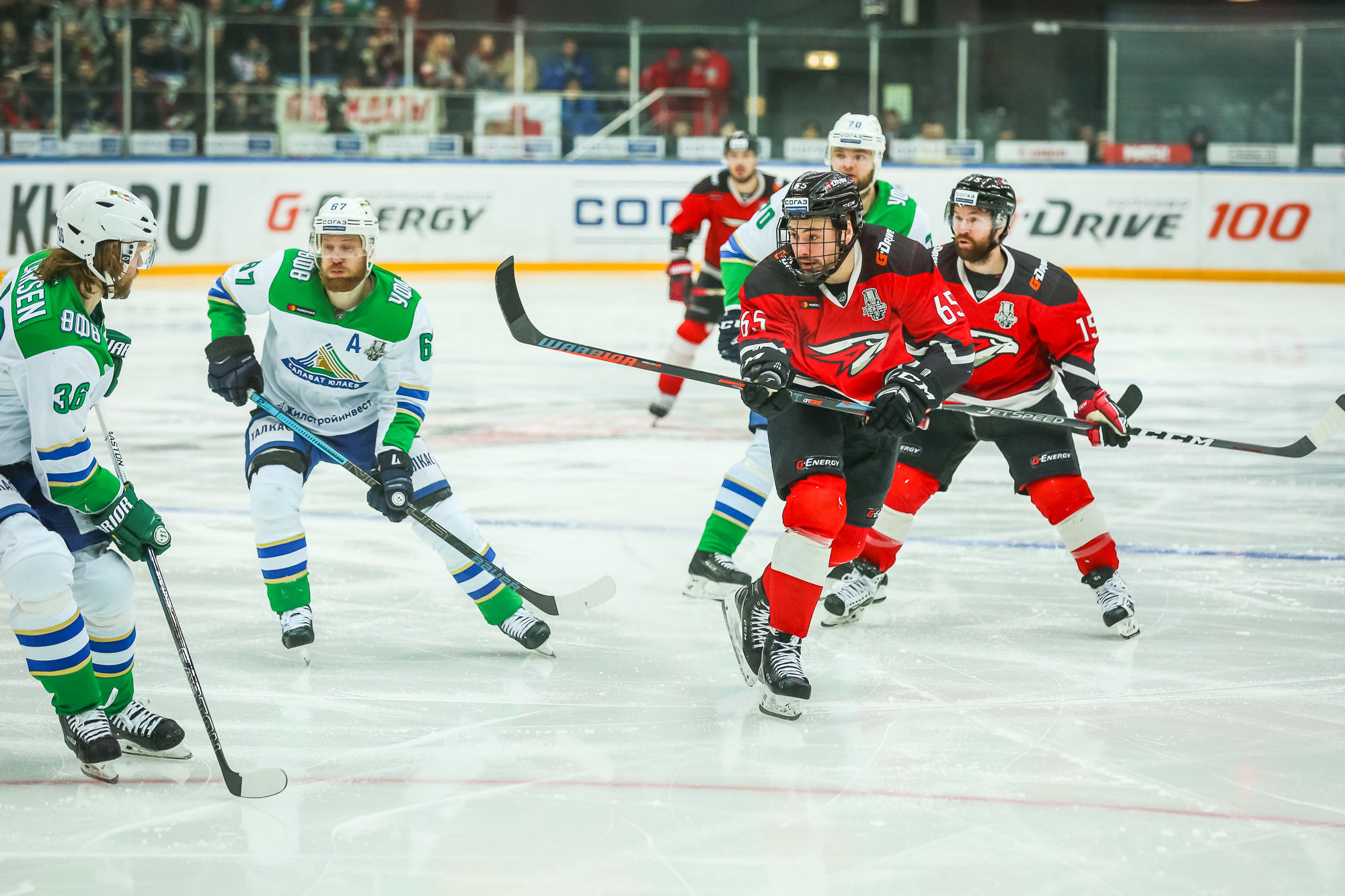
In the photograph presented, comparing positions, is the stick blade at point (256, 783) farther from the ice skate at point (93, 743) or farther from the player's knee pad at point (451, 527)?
the player's knee pad at point (451, 527)

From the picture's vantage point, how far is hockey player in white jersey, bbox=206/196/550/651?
3.26 meters

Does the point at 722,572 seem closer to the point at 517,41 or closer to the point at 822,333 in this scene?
the point at 822,333

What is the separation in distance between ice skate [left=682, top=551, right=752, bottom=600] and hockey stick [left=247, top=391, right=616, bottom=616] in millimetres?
365

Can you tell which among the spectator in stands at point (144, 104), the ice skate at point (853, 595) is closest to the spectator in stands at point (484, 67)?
the spectator in stands at point (144, 104)

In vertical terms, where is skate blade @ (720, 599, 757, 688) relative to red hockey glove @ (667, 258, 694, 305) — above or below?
below

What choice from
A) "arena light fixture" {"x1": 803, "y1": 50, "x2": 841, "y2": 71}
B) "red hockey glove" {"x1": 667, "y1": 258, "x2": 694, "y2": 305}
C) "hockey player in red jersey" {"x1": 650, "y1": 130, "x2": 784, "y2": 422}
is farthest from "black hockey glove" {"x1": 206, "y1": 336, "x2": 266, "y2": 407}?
"arena light fixture" {"x1": 803, "y1": 50, "x2": 841, "y2": 71}

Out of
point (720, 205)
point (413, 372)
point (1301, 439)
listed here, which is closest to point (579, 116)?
point (720, 205)

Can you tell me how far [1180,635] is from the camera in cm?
353

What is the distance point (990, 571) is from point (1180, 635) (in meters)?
0.70

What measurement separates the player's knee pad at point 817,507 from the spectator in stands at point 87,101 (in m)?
10.8

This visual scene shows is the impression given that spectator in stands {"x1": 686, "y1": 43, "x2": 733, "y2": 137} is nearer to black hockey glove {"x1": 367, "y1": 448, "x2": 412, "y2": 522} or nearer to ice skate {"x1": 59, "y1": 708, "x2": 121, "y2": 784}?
black hockey glove {"x1": 367, "y1": 448, "x2": 412, "y2": 522}

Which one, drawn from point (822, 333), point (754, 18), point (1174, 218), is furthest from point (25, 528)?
point (754, 18)

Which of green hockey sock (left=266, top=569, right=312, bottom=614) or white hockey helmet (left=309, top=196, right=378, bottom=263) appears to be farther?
green hockey sock (left=266, top=569, right=312, bottom=614)

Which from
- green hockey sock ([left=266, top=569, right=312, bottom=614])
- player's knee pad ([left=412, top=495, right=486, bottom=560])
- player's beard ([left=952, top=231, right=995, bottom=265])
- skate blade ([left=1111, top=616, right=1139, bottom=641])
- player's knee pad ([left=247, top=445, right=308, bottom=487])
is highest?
player's beard ([left=952, top=231, right=995, bottom=265])
